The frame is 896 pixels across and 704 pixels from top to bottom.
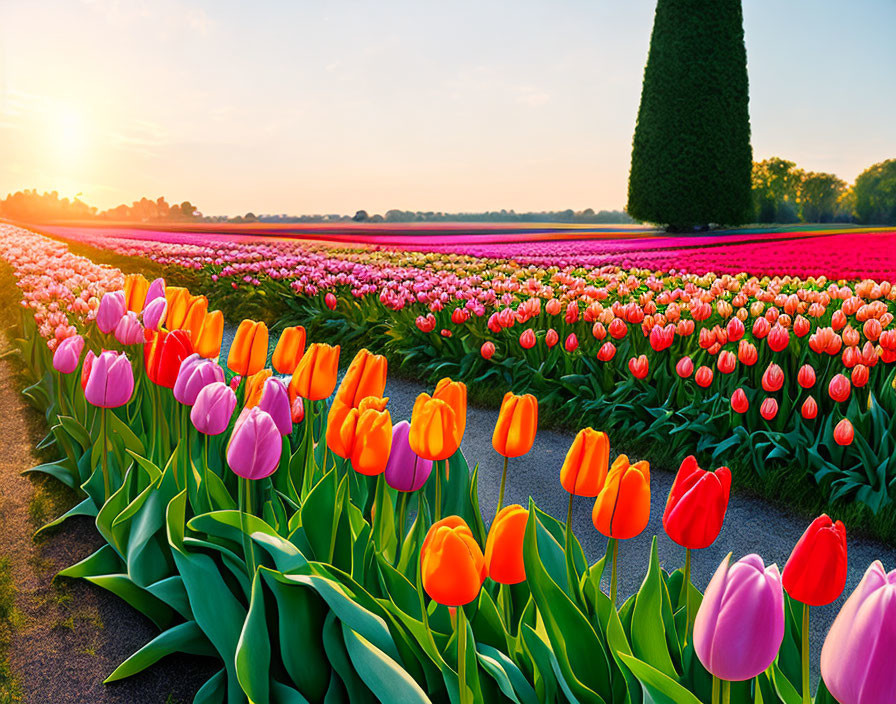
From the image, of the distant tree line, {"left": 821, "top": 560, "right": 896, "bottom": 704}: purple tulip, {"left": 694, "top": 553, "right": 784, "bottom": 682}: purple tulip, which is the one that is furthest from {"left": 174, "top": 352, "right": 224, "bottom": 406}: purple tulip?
the distant tree line

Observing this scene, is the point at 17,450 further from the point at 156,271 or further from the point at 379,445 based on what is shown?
the point at 156,271

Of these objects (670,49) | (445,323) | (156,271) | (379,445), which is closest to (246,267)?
(156,271)

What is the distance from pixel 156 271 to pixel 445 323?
27.2 ft

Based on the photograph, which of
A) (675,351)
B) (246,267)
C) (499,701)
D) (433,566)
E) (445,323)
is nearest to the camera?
(433,566)

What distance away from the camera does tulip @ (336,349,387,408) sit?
192cm

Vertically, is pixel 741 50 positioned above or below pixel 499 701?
above

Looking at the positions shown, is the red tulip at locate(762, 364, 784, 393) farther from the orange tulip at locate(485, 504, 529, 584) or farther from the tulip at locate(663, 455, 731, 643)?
the orange tulip at locate(485, 504, 529, 584)

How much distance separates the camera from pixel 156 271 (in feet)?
40.4

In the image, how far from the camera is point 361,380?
6.33ft

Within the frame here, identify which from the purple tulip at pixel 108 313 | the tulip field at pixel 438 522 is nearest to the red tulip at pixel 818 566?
the tulip field at pixel 438 522

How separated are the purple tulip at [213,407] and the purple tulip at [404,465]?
527 mm

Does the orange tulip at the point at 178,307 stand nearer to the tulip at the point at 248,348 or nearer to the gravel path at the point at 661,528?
the tulip at the point at 248,348

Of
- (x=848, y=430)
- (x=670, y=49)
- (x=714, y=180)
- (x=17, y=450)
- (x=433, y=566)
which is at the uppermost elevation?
(x=670, y=49)

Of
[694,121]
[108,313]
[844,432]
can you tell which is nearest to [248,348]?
[108,313]
